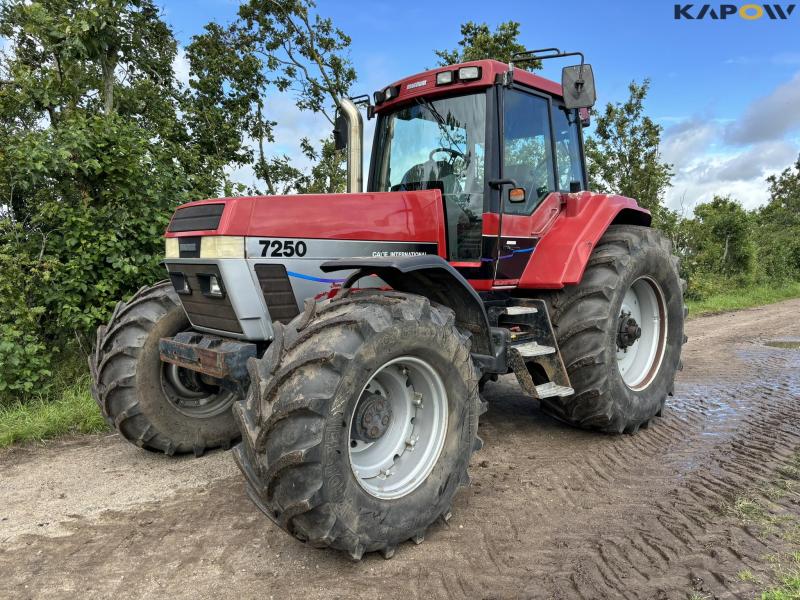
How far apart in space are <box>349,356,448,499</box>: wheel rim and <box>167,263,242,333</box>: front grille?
0.92m

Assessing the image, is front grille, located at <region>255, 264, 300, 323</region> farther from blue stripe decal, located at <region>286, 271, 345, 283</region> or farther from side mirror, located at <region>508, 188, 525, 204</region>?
side mirror, located at <region>508, 188, 525, 204</region>

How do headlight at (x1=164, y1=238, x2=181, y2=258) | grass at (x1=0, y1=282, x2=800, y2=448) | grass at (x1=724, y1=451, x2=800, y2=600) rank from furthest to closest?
grass at (x1=0, y1=282, x2=800, y2=448) → headlight at (x1=164, y1=238, x2=181, y2=258) → grass at (x1=724, y1=451, x2=800, y2=600)

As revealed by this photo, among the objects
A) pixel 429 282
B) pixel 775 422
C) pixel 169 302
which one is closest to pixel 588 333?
pixel 429 282

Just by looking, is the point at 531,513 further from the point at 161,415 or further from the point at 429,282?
the point at 161,415

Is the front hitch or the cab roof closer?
the front hitch

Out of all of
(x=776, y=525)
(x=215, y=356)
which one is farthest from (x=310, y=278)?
(x=776, y=525)

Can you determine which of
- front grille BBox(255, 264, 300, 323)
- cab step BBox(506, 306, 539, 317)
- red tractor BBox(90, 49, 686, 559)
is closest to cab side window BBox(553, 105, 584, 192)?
red tractor BBox(90, 49, 686, 559)

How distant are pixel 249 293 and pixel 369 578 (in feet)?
5.15

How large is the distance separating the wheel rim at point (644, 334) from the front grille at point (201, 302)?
3.00m

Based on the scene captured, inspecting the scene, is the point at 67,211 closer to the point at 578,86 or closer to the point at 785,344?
the point at 578,86

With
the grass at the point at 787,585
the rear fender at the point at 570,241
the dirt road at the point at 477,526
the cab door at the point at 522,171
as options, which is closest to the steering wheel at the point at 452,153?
the cab door at the point at 522,171

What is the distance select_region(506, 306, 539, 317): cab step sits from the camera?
3842 millimetres

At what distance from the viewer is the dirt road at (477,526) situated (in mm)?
2436

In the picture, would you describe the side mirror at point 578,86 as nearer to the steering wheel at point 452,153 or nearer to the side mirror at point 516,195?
the side mirror at point 516,195
